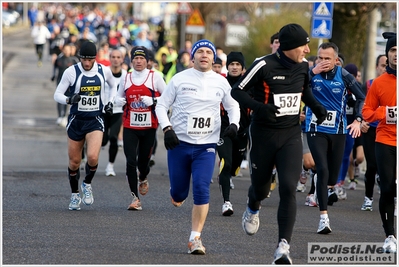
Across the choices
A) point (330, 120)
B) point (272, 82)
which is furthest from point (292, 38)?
point (330, 120)

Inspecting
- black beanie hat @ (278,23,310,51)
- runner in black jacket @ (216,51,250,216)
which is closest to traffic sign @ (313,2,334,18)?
runner in black jacket @ (216,51,250,216)

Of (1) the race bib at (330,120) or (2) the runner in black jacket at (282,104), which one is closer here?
(2) the runner in black jacket at (282,104)

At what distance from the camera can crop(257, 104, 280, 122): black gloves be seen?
775cm

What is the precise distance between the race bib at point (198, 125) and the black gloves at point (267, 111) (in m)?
0.83

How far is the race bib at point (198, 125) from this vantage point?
849cm

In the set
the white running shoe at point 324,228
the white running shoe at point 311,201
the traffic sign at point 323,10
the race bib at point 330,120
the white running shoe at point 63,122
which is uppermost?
the traffic sign at point 323,10

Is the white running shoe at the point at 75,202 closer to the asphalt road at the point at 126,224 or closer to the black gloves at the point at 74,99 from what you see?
the asphalt road at the point at 126,224

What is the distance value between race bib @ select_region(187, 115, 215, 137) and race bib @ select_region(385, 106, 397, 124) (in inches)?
64.1

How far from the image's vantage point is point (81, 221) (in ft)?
33.5

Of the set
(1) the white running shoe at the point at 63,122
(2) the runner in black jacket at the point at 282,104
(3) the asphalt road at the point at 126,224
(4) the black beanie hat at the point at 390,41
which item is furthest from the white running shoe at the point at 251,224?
(1) the white running shoe at the point at 63,122

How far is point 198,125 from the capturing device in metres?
8.51

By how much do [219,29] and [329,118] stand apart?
4555 cm

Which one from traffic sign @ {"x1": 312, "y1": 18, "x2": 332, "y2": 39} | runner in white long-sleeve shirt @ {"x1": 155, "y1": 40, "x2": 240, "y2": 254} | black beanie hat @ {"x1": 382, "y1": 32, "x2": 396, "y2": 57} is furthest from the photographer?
traffic sign @ {"x1": 312, "y1": 18, "x2": 332, "y2": 39}

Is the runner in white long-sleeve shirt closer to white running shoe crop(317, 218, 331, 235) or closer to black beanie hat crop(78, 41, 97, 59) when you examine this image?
white running shoe crop(317, 218, 331, 235)
